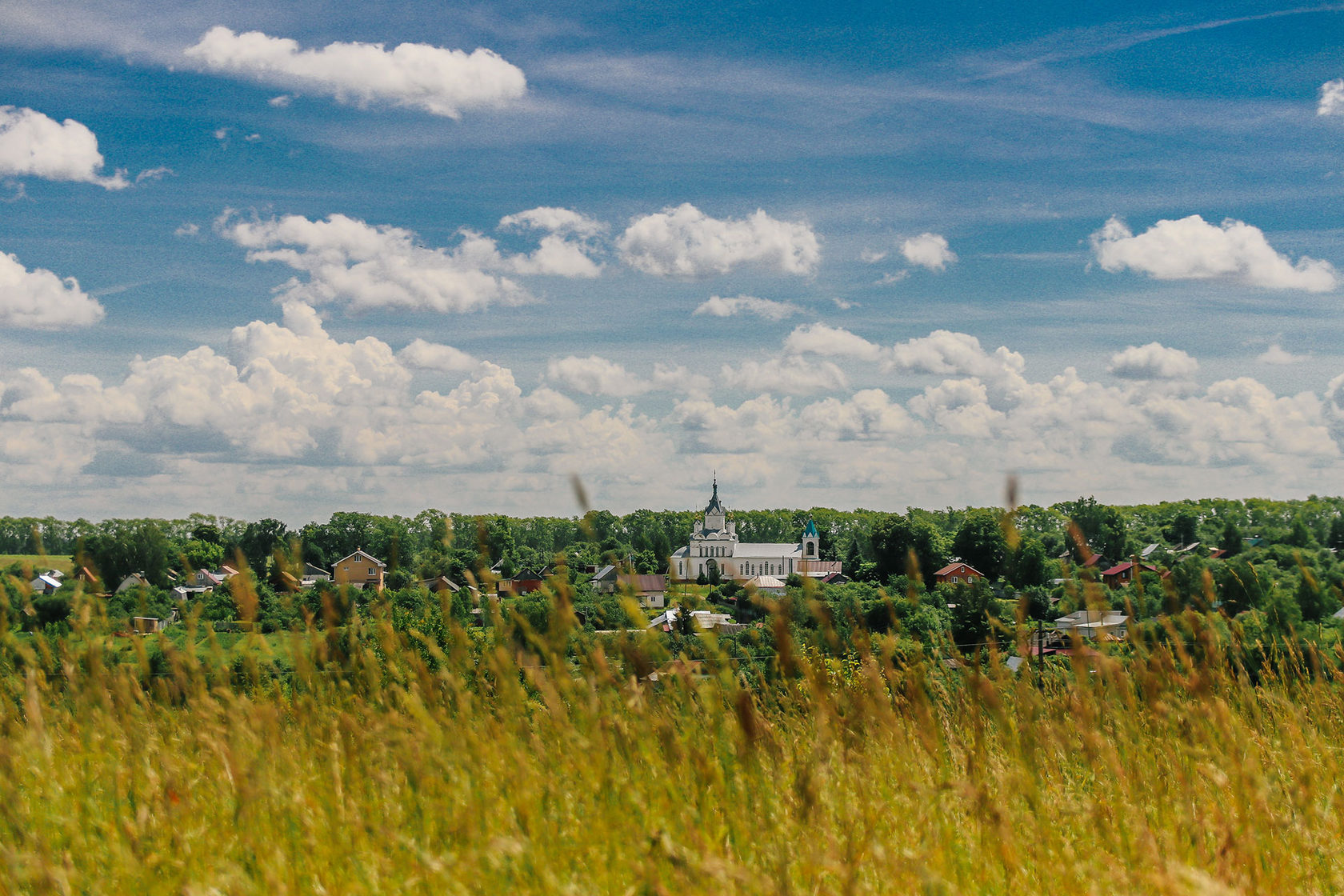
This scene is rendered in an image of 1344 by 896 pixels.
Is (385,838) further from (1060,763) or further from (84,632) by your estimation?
(1060,763)

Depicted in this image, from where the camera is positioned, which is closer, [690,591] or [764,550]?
[690,591]

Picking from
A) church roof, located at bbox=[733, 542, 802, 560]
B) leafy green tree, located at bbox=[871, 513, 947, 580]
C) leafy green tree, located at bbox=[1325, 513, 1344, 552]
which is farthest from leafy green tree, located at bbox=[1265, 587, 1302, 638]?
church roof, located at bbox=[733, 542, 802, 560]

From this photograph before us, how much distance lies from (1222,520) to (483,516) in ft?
265

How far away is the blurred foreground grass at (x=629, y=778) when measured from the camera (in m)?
1.94

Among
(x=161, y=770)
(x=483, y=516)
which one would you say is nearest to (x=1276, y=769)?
(x=483, y=516)

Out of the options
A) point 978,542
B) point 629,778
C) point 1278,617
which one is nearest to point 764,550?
point 978,542

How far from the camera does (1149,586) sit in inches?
150

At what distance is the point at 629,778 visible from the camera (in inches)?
95.0

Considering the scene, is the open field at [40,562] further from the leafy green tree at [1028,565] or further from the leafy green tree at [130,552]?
the leafy green tree at [1028,565]

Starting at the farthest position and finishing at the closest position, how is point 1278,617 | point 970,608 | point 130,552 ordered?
point 130,552 → point 970,608 → point 1278,617

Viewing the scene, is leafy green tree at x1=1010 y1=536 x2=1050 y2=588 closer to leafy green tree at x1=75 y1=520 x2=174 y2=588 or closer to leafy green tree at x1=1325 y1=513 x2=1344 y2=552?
leafy green tree at x1=75 y1=520 x2=174 y2=588

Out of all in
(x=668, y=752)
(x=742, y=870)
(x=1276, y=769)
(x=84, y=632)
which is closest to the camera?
(x=742, y=870)

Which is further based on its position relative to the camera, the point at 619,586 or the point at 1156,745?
the point at 1156,745

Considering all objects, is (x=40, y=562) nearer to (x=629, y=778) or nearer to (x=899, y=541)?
(x=629, y=778)
